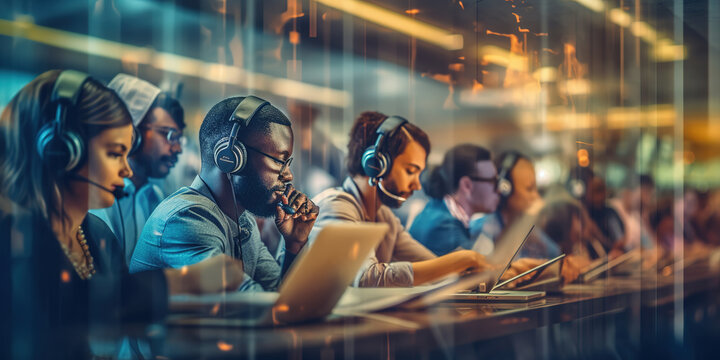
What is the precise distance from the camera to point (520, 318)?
1.65 m

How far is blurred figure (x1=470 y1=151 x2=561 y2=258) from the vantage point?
260cm

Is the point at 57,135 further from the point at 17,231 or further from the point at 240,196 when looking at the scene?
the point at 240,196

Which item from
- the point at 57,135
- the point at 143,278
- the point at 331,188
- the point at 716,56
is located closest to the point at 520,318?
the point at 331,188

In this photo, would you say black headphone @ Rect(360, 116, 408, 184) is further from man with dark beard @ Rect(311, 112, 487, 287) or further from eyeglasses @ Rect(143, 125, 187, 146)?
eyeglasses @ Rect(143, 125, 187, 146)

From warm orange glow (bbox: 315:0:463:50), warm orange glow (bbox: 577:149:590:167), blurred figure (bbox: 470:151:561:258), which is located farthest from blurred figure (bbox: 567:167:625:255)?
warm orange glow (bbox: 315:0:463:50)

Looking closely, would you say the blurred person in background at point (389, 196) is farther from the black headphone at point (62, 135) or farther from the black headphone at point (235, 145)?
the black headphone at point (62, 135)

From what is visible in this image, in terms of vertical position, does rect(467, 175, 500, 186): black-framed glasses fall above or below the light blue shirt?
above

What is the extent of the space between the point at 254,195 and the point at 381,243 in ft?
1.78

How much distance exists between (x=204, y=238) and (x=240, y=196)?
17 cm

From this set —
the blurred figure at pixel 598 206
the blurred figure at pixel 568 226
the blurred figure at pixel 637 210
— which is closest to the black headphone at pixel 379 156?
the blurred figure at pixel 568 226

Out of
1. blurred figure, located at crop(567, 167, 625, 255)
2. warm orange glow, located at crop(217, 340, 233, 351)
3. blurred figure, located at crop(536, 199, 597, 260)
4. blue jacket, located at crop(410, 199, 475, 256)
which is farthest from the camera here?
blurred figure, located at crop(567, 167, 625, 255)

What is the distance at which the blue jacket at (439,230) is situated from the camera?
2.26m

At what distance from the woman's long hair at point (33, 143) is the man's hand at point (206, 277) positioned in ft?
0.85

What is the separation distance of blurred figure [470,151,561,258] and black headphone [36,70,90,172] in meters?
1.54
